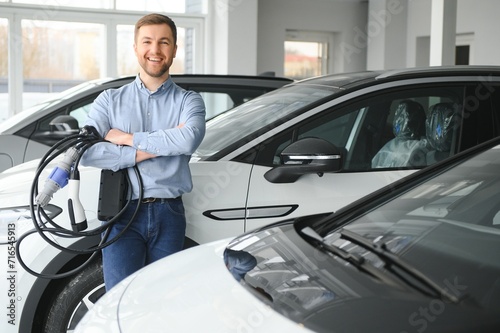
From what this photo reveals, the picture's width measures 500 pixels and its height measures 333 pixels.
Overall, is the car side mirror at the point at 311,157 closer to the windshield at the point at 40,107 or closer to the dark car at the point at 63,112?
the dark car at the point at 63,112

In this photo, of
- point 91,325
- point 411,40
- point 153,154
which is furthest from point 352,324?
point 411,40

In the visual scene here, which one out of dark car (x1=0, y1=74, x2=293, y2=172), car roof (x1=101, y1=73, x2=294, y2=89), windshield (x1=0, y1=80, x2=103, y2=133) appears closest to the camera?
dark car (x1=0, y1=74, x2=293, y2=172)

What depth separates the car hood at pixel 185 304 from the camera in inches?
74.9

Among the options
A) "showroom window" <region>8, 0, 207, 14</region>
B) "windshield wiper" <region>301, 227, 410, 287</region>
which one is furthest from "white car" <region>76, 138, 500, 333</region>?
"showroom window" <region>8, 0, 207, 14</region>

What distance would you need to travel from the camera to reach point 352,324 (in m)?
1.75

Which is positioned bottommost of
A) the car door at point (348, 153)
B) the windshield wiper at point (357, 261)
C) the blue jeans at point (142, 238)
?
the blue jeans at point (142, 238)

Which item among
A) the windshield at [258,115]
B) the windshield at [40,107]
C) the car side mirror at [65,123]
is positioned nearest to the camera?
the windshield at [258,115]

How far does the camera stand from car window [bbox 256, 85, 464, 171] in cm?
371

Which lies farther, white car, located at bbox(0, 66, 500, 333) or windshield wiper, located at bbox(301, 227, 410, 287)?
white car, located at bbox(0, 66, 500, 333)

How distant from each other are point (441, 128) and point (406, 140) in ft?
0.65

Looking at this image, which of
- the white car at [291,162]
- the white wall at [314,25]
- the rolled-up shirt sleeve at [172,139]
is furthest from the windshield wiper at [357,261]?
the white wall at [314,25]

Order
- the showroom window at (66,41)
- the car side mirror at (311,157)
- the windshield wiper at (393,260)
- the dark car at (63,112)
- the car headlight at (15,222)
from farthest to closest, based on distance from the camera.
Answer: the showroom window at (66,41) → the dark car at (63,112) → the car headlight at (15,222) → the car side mirror at (311,157) → the windshield wiper at (393,260)

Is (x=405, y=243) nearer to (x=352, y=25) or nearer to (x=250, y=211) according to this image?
(x=250, y=211)

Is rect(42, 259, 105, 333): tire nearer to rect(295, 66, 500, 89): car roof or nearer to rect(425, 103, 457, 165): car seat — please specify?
rect(295, 66, 500, 89): car roof
